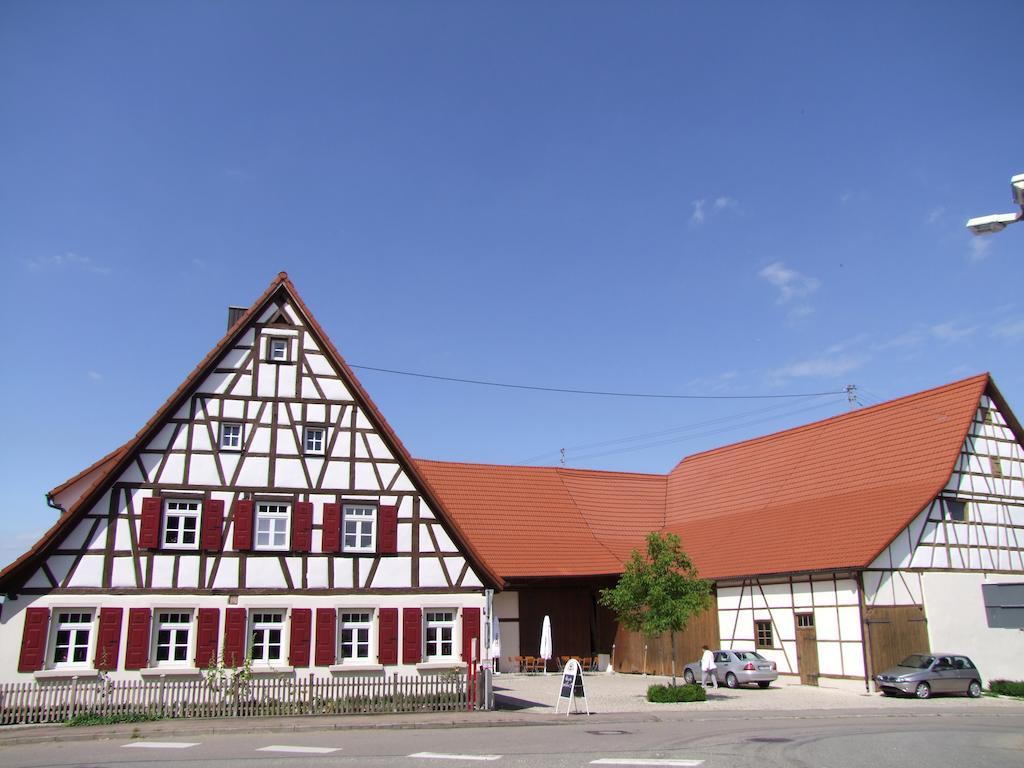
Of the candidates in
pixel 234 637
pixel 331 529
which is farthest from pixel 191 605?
pixel 331 529

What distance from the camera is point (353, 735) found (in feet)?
59.5

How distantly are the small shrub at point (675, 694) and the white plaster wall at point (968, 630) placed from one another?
30.4 ft

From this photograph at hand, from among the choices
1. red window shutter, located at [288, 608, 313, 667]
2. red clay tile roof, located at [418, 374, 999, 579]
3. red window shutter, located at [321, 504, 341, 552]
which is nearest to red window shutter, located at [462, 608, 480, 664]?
red window shutter, located at [321, 504, 341, 552]

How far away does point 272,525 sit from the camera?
2356 cm

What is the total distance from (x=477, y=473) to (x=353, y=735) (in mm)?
23524

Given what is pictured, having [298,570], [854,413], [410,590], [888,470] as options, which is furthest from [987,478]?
[298,570]

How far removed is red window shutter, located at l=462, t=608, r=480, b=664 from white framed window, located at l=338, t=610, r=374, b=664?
2.49 m

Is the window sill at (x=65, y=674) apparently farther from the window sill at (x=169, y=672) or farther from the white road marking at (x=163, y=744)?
the white road marking at (x=163, y=744)

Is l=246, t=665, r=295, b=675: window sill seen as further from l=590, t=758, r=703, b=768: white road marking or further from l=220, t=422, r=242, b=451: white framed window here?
l=590, t=758, r=703, b=768: white road marking

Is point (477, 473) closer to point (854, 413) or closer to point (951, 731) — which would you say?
point (854, 413)

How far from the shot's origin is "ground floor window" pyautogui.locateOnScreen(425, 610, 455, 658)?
24203 millimetres

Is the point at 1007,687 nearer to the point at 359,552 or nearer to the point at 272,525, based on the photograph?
the point at 359,552

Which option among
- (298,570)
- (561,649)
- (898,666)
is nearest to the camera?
(298,570)

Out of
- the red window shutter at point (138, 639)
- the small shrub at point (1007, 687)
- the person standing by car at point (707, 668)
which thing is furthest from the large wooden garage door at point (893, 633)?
the red window shutter at point (138, 639)
